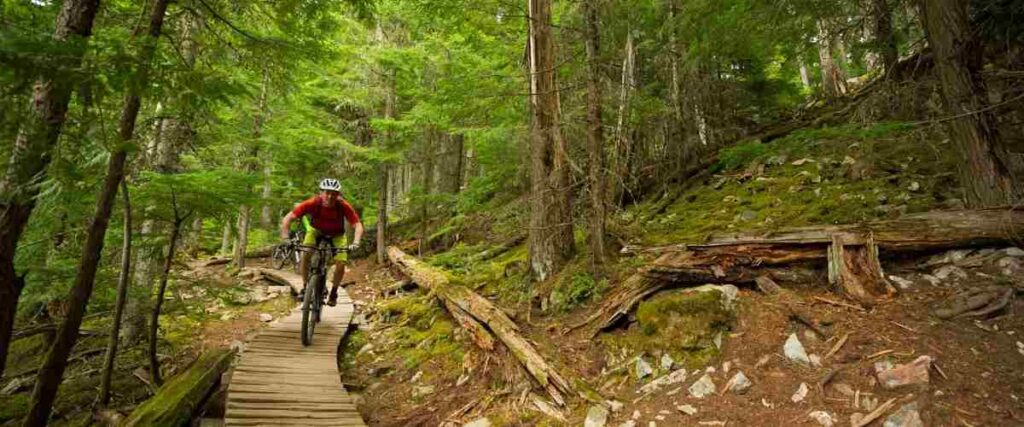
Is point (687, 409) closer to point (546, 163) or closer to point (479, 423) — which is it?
point (479, 423)

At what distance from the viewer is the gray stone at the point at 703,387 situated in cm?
427

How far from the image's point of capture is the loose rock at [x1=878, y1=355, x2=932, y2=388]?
11.9 feet

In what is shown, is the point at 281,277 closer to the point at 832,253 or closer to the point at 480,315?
the point at 480,315

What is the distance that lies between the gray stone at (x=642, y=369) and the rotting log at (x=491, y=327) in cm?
73

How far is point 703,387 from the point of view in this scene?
4.32 meters

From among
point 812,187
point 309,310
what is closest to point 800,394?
point 812,187

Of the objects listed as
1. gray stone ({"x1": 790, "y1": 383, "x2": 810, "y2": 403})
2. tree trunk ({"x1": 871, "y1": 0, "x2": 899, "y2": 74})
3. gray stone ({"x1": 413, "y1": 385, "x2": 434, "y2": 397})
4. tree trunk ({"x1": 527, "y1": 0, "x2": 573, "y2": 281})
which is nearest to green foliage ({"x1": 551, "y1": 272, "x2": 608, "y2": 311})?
tree trunk ({"x1": 527, "y1": 0, "x2": 573, "y2": 281})

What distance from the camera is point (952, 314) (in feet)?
13.8

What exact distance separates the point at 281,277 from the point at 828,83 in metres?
18.3

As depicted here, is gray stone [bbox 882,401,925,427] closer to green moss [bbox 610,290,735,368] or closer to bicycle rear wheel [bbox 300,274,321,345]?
green moss [bbox 610,290,735,368]

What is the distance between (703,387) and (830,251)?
232 centimetres

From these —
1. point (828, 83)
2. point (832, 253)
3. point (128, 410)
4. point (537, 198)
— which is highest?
point (828, 83)

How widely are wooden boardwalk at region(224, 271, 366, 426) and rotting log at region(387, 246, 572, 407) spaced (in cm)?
183

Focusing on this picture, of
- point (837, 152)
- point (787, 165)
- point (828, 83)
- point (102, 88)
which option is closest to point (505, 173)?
point (787, 165)
